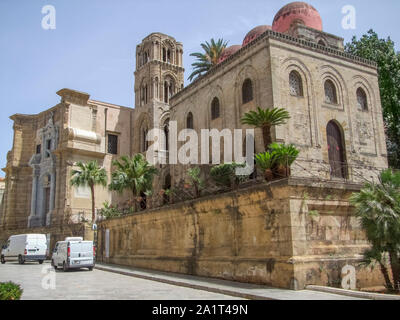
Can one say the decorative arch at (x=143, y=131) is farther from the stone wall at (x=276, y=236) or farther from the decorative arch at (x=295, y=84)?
the stone wall at (x=276, y=236)

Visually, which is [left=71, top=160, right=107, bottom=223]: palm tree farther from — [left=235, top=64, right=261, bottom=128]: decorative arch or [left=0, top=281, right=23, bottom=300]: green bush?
[left=0, top=281, right=23, bottom=300]: green bush

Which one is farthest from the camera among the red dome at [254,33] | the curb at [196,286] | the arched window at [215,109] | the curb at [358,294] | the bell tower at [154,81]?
the bell tower at [154,81]

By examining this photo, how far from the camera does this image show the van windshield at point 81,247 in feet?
62.9

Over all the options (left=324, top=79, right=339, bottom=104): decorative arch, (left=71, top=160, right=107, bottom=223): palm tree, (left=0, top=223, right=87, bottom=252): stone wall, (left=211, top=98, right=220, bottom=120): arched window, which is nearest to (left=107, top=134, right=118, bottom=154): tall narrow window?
(left=71, top=160, right=107, bottom=223): palm tree

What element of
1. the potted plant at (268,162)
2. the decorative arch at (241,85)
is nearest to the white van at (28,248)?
the decorative arch at (241,85)

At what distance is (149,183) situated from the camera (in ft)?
85.2

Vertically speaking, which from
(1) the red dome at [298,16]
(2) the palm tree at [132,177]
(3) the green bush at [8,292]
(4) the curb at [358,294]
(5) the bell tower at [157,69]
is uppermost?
(5) the bell tower at [157,69]

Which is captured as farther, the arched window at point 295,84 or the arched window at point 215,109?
the arched window at point 215,109

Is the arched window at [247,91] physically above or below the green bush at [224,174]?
above

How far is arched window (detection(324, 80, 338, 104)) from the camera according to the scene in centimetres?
2052

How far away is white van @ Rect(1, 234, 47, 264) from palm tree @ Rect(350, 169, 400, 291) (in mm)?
21863

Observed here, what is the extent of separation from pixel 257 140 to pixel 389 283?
939 cm

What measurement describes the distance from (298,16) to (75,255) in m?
18.2

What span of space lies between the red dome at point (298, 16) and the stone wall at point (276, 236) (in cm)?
1331
